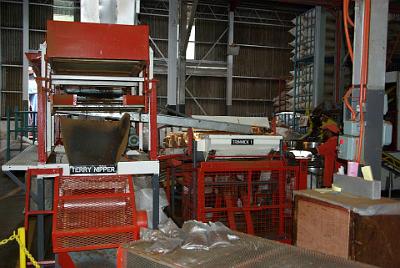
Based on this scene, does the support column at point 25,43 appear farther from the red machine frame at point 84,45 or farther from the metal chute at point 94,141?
the red machine frame at point 84,45

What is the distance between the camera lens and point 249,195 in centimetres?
592

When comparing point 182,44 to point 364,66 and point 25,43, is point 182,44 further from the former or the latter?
point 364,66

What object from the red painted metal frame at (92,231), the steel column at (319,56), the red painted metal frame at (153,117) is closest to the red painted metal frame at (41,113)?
the red painted metal frame at (92,231)

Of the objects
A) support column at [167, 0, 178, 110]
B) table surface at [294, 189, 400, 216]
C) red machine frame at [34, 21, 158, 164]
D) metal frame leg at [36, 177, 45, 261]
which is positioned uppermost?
support column at [167, 0, 178, 110]

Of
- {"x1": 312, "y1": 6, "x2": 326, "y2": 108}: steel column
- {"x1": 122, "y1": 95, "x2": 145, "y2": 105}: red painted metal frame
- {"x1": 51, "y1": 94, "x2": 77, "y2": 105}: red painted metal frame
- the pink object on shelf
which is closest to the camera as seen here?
the pink object on shelf

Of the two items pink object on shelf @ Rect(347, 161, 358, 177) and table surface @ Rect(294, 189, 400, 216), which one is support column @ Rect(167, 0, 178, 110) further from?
table surface @ Rect(294, 189, 400, 216)

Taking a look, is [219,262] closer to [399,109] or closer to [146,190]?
[146,190]

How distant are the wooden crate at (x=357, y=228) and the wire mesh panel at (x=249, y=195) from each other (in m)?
2.72

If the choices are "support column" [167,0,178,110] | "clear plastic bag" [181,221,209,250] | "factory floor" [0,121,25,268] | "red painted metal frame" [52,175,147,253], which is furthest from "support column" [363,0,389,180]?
"support column" [167,0,178,110]

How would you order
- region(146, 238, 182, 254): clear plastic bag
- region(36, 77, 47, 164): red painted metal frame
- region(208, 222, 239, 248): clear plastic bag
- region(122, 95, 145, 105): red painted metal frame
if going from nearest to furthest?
1. region(146, 238, 182, 254): clear plastic bag
2. region(208, 222, 239, 248): clear plastic bag
3. region(36, 77, 47, 164): red painted metal frame
4. region(122, 95, 145, 105): red painted metal frame

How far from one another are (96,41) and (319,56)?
1071 cm

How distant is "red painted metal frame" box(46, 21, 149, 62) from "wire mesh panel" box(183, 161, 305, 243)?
2.05 meters

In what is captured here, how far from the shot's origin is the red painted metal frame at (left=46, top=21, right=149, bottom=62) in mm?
4461

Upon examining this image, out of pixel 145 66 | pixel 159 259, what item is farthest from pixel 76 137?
pixel 159 259
